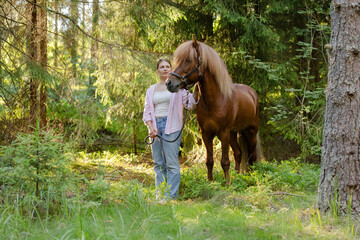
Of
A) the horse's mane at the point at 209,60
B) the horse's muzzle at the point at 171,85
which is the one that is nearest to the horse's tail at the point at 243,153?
the horse's mane at the point at 209,60

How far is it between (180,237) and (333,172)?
171 cm

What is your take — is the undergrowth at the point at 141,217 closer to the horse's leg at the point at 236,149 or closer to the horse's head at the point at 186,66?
the horse's head at the point at 186,66

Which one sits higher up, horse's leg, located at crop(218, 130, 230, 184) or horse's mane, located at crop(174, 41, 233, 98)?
horse's mane, located at crop(174, 41, 233, 98)

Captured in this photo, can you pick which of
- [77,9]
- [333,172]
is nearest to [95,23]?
[77,9]

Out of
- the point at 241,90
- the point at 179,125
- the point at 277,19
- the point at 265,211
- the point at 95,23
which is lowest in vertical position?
the point at 265,211

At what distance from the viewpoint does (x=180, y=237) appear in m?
2.71

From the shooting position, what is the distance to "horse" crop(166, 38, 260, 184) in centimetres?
443

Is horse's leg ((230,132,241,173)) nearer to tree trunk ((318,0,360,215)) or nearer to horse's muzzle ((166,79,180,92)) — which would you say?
horse's muzzle ((166,79,180,92))

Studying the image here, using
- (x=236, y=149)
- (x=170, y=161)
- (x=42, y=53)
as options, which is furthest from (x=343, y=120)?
(x=42, y=53)

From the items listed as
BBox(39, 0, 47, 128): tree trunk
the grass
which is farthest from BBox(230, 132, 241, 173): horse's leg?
BBox(39, 0, 47, 128): tree trunk

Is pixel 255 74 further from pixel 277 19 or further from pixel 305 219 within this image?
pixel 305 219

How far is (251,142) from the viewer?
6395mm

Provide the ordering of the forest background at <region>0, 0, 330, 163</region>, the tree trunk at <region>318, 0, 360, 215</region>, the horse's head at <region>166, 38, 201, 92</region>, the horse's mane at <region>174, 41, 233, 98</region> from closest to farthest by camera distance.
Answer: the tree trunk at <region>318, 0, 360, 215</region>
the horse's head at <region>166, 38, 201, 92</region>
the horse's mane at <region>174, 41, 233, 98</region>
the forest background at <region>0, 0, 330, 163</region>

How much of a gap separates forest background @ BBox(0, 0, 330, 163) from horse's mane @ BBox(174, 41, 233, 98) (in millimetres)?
1793
